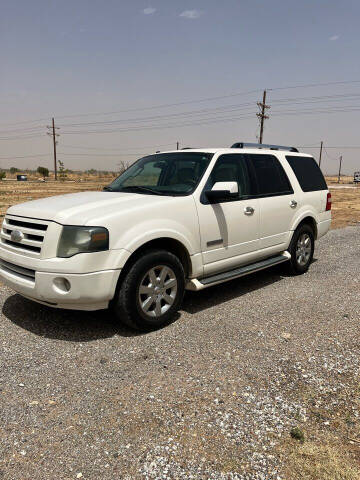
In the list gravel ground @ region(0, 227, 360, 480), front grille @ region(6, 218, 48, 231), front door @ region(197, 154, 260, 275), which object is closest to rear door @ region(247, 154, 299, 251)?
front door @ region(197, 154, 260, 275)

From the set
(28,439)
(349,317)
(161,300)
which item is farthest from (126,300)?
(349,317)

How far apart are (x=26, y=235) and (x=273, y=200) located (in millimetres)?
3315

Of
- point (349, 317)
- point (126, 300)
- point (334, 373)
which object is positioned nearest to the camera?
point (334, 373)

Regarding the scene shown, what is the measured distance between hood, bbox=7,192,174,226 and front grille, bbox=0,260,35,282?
1.72 feet

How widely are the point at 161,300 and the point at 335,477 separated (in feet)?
7.34

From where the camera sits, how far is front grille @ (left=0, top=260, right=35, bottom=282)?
3.49 metres

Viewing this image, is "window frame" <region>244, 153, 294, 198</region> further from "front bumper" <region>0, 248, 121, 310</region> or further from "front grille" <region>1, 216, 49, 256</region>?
"front grille" <region>1, 216, 49, 256</region>

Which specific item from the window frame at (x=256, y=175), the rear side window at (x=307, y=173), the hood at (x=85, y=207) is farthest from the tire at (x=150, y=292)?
the rear side window at (x=307, y=173)

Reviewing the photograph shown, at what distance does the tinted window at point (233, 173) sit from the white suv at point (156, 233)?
0.01 meters

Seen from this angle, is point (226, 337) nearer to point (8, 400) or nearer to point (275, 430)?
point (275, 430)

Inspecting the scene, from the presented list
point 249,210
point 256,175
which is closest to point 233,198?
point 249,210

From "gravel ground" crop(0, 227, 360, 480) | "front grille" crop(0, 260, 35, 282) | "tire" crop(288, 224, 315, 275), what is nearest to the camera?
"gravel ground" crop(0, 227, 360, 480)

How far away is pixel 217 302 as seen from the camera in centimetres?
474

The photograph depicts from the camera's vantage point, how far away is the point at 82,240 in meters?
3.29
